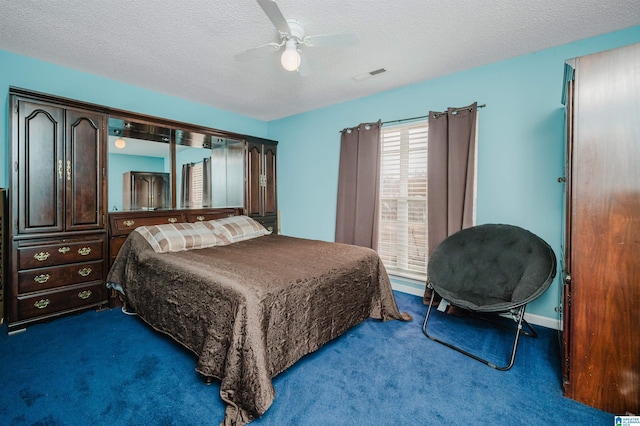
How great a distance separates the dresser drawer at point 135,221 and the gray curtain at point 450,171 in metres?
3.03

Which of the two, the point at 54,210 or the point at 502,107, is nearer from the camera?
the point at 54,210

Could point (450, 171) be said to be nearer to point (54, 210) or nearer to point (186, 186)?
point (186, 186)

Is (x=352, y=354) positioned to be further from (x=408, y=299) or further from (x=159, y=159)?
(x=159, y=159)

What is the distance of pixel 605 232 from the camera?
1.46 meters

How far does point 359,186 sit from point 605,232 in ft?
7.72

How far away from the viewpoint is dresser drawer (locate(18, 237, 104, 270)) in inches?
92.0

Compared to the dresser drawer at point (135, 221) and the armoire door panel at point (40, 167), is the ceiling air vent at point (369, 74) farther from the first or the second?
the armoire door panel at point (40, 167)

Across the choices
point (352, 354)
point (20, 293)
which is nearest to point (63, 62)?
point (20, 293)

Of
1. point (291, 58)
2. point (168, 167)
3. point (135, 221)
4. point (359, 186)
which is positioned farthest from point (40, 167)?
point (359, 186)

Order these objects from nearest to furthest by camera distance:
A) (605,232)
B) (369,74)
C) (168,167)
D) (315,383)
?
1. (605,232)
2. (315,383)
3. (369,74)
4. (168,167)

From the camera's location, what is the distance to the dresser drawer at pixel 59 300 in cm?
234

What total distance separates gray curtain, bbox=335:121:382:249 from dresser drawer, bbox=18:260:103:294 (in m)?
2.73

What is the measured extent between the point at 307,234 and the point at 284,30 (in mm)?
2946

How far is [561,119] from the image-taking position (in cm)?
234
